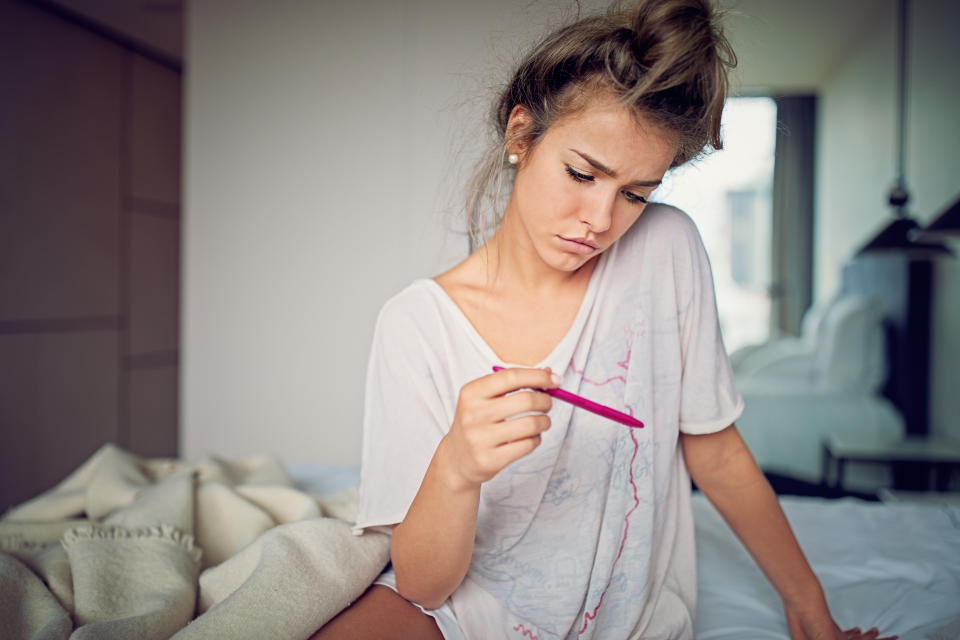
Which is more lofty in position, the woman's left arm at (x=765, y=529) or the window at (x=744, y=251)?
the window at (x=744, y=251)

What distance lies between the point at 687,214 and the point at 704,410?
317 millimetres

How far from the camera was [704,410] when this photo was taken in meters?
0.93

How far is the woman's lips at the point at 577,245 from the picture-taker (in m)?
0.84

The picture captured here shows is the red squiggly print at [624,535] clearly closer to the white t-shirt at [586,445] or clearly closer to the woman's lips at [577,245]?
the white t-shirt at [586,445]

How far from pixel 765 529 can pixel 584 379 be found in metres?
0.34

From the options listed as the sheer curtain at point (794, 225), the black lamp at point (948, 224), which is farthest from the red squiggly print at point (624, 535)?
the sheer curtain at point (794, 225)

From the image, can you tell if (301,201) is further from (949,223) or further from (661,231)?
(949,223)

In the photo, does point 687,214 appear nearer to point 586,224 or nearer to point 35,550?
point 586,224

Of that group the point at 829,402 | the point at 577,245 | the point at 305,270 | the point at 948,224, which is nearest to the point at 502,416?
the point at 577,245

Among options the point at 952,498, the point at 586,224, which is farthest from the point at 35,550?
the point at 952,498

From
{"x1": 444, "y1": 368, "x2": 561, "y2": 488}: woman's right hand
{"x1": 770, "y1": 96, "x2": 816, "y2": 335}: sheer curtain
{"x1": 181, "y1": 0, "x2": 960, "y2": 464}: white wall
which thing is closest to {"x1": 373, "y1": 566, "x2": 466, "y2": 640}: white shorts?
{"x1": 444, "y1": 368, "x2": 561, "y2": 488}: woman's right hand

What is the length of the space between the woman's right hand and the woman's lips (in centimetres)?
26

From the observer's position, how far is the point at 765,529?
923 millimetres

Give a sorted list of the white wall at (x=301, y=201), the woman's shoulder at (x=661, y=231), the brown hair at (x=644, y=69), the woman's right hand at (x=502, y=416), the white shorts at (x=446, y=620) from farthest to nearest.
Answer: the white wall at (x=301, y=201)
the woman's shoulder at (x=661, y=231)
the white shorts at (x=446, y=620)
the brown hair at (x=644, y=69)
the woman's right hand at (x=502, y=416)
